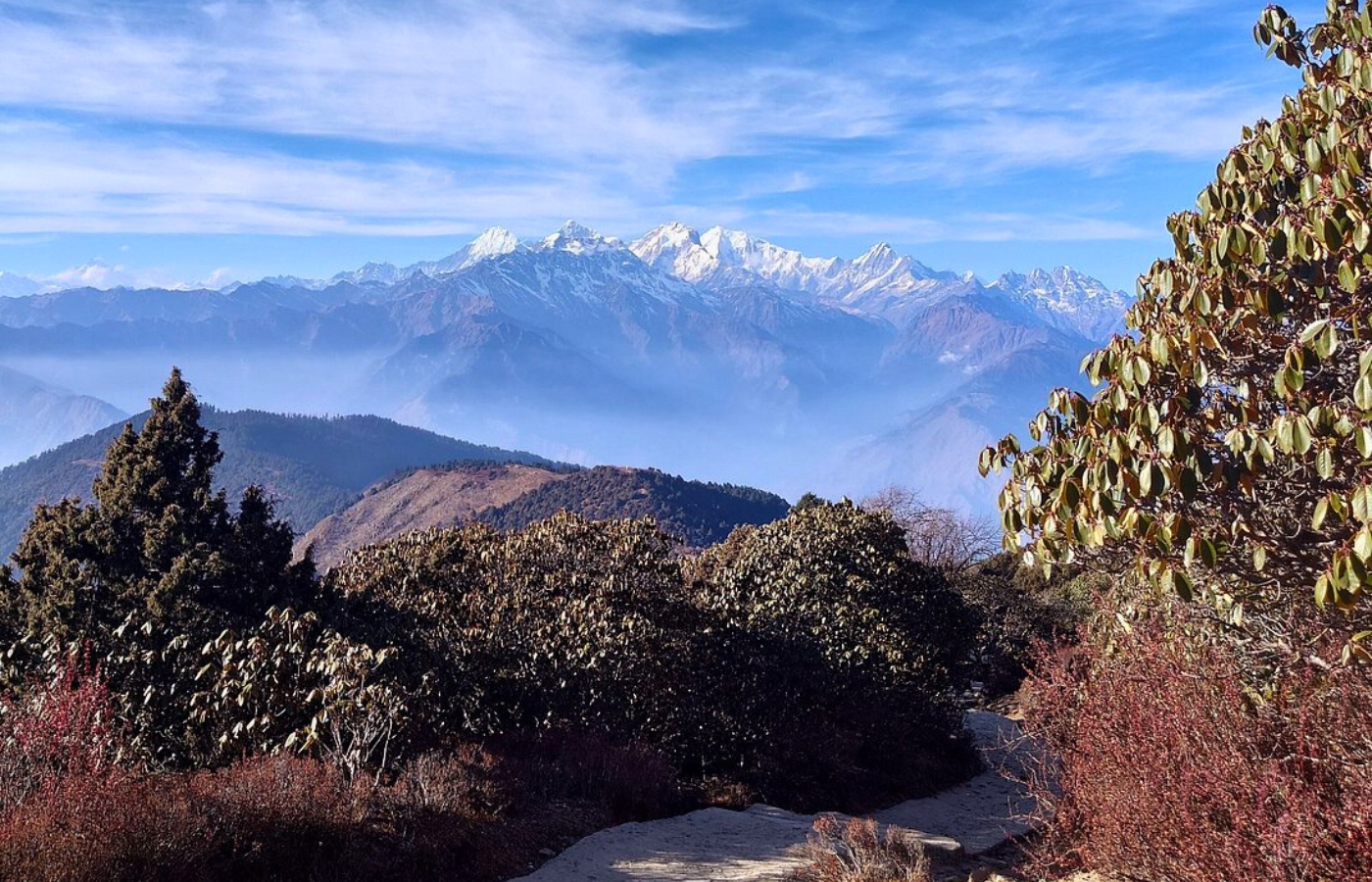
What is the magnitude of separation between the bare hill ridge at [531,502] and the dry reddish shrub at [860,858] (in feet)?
325

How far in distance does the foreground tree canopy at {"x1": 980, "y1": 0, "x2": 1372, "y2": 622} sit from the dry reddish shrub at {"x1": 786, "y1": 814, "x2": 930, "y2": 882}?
16.0 ft

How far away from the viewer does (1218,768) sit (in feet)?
21.6

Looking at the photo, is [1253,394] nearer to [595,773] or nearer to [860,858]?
[860,858]

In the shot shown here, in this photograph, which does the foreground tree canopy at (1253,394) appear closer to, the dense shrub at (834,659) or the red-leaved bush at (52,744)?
the red-leaved bush at (52,744)

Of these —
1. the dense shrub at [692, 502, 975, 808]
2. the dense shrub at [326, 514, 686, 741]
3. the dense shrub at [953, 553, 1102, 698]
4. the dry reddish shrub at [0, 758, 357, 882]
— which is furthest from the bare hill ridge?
the dry reddish shrub at [0, 758, 357, 882]

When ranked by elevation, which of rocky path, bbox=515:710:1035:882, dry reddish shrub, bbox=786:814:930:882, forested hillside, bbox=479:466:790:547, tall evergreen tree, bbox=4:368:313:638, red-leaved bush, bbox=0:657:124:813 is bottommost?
rocky path, bbox=515:710:1035:882

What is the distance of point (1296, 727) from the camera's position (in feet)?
21.7

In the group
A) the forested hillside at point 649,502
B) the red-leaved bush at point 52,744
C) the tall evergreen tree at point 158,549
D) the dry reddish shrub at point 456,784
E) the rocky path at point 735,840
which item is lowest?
the rocky path at point 735,840

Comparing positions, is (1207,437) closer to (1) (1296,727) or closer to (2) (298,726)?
(1) (1296,727)

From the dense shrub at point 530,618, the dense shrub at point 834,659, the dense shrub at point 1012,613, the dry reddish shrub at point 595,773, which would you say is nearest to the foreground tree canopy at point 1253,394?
the dry reddish shrub at point 595,773

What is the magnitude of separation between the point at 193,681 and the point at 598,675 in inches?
232

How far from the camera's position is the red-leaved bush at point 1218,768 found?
590 centimetres

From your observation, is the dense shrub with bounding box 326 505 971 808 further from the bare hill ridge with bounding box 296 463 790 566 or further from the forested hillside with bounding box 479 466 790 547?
the forested hillside with bounding box 479 466 790 547

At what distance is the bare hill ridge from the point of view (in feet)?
417
